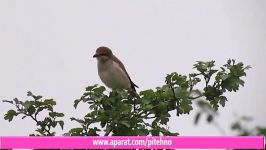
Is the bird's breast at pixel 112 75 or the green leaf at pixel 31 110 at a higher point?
the bird's breast at pixel 112 75

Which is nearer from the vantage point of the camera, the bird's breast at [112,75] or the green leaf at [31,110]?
the green leaf at [31,110]

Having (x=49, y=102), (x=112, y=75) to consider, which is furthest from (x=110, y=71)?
(x=49, y=102)

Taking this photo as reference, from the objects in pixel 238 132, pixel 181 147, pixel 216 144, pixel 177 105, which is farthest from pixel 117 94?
pixel 238 132

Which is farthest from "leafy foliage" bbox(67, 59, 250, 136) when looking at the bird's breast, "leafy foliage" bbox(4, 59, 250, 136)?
the bird's breast

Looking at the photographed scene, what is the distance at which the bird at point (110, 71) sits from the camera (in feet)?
22.2

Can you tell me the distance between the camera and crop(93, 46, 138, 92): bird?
678 centimetres

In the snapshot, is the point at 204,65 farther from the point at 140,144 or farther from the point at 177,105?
the point at 140,144

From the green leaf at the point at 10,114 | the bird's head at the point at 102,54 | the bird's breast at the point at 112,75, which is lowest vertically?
the green leaf at the point at 10,114

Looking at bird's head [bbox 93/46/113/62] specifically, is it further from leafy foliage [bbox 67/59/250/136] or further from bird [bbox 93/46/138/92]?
leafy foliage [bbox 67/59/250/136]

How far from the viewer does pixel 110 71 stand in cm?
683

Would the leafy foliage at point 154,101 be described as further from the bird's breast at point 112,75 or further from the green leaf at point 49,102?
the bird's breast at point 112,75

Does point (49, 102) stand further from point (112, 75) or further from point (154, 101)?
point (112, 75)

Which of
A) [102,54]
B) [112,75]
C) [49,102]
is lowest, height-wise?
[49,102]

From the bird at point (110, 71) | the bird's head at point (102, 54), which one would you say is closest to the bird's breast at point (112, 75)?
the bird at point (110, 71)
